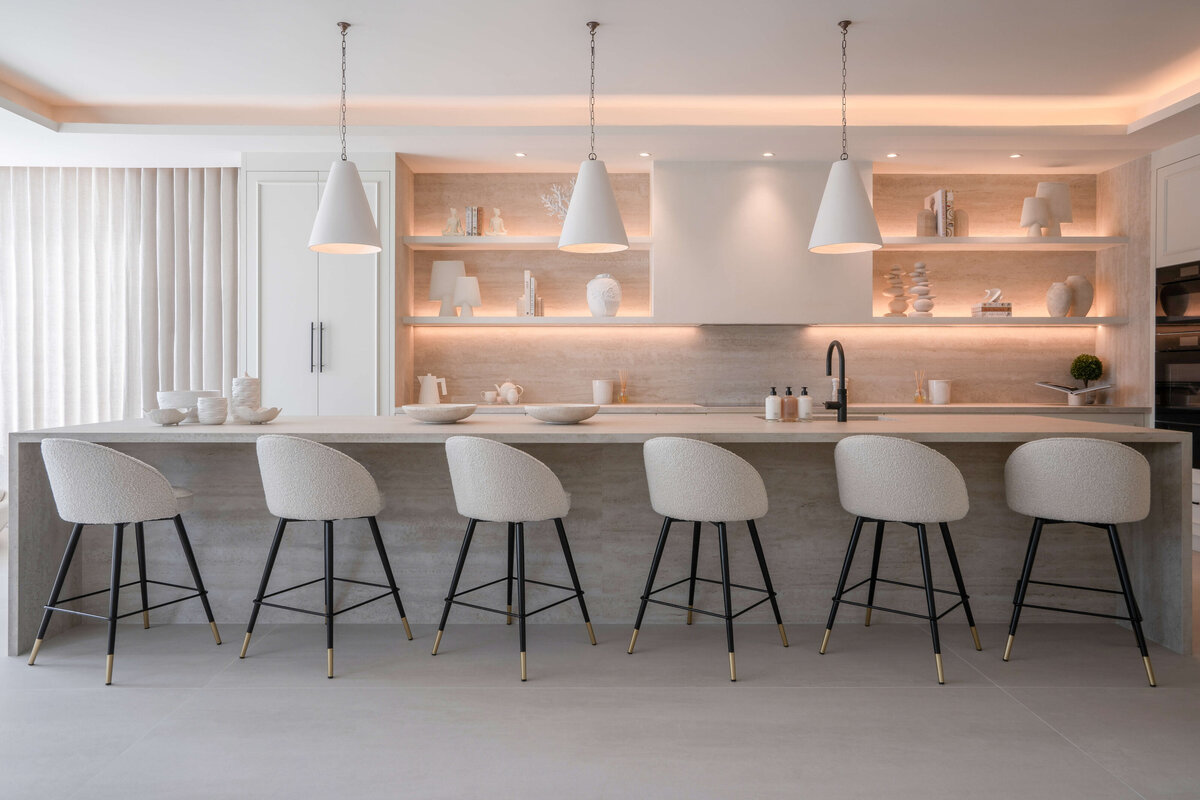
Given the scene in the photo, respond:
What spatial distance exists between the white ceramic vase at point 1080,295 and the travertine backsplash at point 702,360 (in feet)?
0.64

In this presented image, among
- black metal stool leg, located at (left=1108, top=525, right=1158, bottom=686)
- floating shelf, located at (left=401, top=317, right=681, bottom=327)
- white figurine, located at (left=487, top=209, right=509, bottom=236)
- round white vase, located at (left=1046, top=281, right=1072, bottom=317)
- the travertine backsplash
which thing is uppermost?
white figurine, located at (left=487, top=209, right=509, bottom=236)

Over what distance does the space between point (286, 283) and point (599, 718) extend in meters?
3.77

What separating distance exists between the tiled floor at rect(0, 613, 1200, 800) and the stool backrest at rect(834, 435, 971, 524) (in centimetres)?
57

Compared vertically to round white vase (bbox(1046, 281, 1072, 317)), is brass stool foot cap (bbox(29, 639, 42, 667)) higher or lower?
lower

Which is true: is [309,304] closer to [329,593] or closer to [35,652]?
[35,652]

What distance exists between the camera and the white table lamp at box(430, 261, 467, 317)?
17.8 ft

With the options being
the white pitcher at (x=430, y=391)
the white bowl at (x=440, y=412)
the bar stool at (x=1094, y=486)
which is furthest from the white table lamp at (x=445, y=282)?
the bar stool at (x=1094, y=486)

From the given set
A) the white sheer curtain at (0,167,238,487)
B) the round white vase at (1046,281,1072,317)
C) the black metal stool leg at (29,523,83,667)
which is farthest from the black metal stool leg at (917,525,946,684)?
the white sheer curtain at (0,167,238,487)

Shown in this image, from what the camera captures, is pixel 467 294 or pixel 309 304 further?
pixel 467 294

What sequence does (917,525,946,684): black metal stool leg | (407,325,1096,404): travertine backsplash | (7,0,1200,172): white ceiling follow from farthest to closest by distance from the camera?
(407,325,1096,404): travertine backsplash → (7,0,1200,172): white ceiling → (917,525,946,684): black metal stool leg

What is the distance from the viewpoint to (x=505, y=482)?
→ 8.91 feet

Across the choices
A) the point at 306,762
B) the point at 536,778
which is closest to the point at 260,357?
the point at 306,762

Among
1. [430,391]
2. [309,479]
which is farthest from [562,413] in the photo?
[430,391]

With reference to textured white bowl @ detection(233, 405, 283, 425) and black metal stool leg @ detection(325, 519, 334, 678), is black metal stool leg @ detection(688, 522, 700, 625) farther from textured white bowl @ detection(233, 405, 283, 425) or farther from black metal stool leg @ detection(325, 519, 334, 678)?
textured white bowl @ detection(233, 405, 283, 425)
